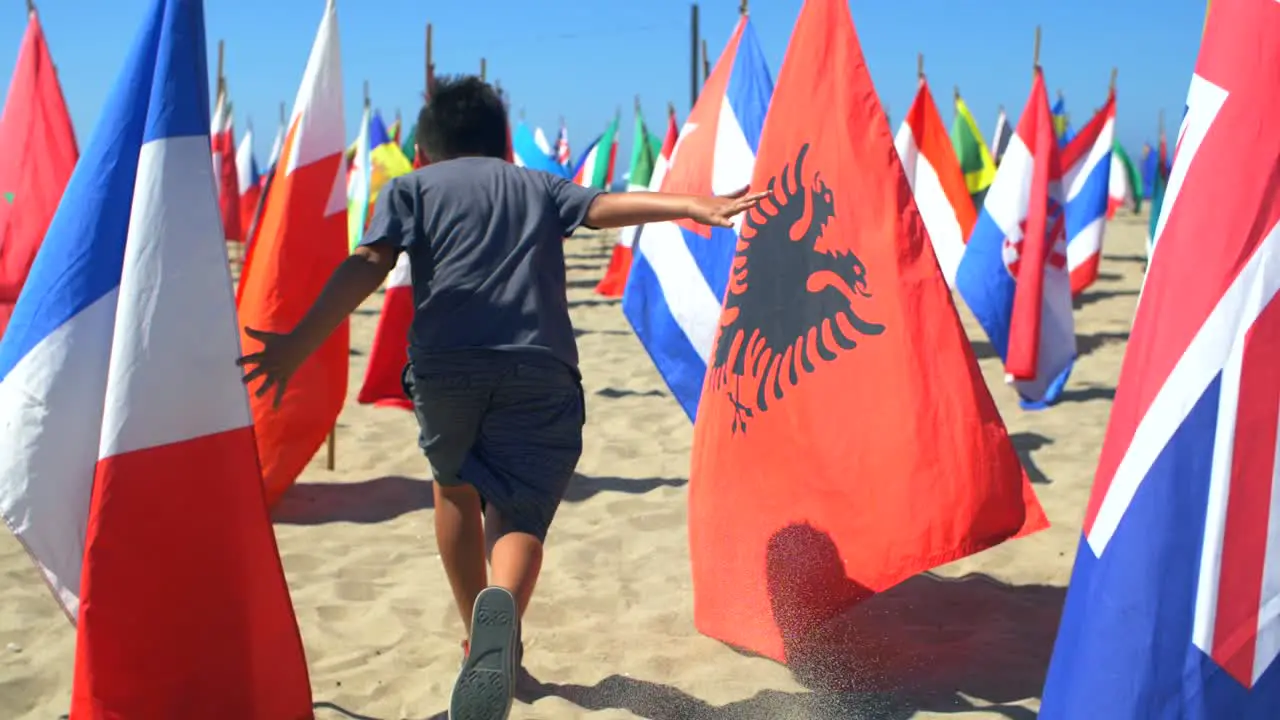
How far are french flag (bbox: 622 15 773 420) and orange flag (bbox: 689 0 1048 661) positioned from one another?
90cm

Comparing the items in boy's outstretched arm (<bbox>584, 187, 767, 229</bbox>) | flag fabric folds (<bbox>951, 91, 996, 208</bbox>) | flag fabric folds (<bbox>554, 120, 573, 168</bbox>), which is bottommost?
flag fabric folds (<bbox>554, 120, 573, 168</bbox>)

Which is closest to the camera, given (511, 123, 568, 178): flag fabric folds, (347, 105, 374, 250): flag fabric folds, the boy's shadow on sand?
the boy's shadow on sand

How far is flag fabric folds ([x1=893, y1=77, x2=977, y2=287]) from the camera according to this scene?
341 inches

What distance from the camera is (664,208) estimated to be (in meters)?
2.50

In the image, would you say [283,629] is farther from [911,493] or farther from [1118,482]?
[1118,482]

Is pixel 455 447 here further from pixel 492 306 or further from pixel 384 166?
pixel 384 166

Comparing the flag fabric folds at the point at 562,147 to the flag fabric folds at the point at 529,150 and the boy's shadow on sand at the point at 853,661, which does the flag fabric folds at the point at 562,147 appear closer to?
the flag fabric folds at the point at 529,150

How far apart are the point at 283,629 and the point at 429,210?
949 millimetres

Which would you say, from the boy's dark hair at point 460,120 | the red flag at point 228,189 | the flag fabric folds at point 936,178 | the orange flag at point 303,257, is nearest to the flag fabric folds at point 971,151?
the flag fabric folds at point 936,178

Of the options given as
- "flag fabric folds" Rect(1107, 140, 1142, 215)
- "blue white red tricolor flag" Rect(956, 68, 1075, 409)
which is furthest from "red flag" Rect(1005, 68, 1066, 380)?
"flag fabric folds" Rect(1107, 140, 1142, 215)

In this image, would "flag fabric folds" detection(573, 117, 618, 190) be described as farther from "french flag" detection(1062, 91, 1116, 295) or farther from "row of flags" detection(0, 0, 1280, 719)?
"row of flags" detection(0, 0, 1280, 719)

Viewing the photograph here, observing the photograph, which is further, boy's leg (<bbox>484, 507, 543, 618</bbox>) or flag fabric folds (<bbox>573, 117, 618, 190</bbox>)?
flag fabric folds (<bbox>573, 117, 618, 190</bbox>)

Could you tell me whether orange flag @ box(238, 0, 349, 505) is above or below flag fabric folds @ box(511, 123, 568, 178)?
above

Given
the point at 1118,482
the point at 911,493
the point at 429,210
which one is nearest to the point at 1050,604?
the point at 911,493
